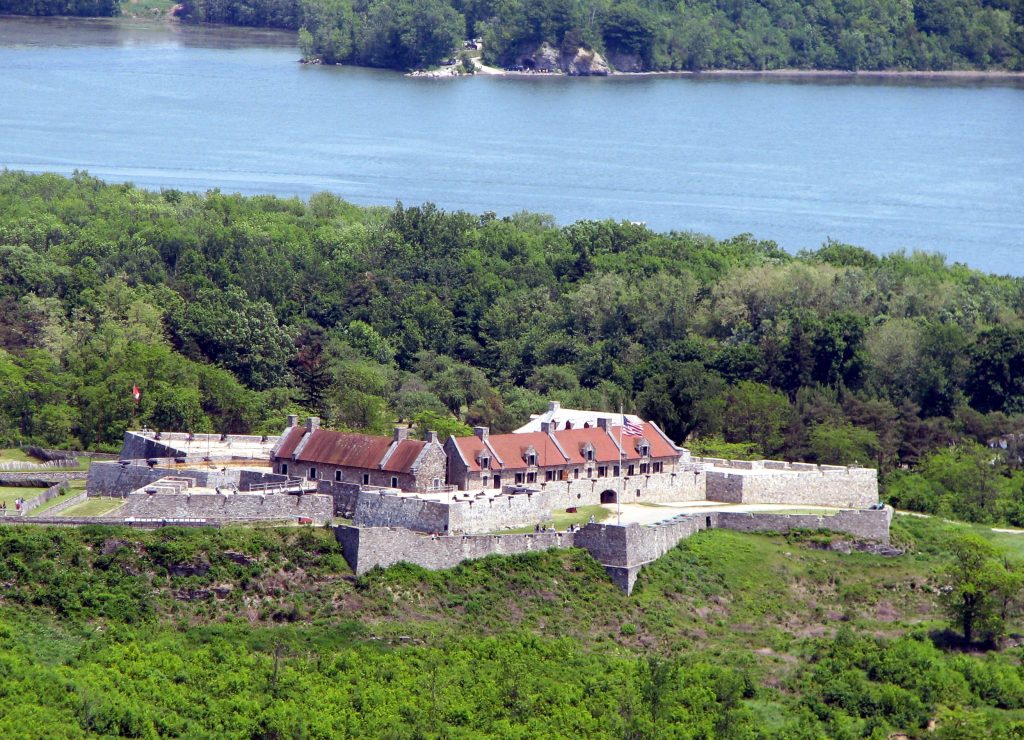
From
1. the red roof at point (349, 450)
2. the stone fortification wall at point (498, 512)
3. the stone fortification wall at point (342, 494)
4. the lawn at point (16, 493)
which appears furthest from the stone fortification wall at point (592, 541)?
the lawn at point (16, 493)

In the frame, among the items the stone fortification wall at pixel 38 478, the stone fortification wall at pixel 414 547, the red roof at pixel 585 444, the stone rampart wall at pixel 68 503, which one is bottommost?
the stone fortification wall at pixel 38 478

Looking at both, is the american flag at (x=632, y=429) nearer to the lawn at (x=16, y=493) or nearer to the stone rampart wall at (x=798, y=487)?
the stone rampart wall at (x=798, y=487)

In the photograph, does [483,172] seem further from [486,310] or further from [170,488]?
[170,488]

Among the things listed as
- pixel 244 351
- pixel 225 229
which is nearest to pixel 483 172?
pixel 225 229

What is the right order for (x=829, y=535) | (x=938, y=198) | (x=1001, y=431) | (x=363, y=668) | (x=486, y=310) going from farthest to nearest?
(x=938, y=198), (x=486, y=310), (x=1001, y=431), (x=829, y=535), (x=363, y=668)

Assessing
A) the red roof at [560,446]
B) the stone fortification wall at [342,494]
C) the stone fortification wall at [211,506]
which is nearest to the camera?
the stone fortification wall at [211,506]

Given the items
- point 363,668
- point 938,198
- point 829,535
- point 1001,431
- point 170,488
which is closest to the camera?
point 363,668
